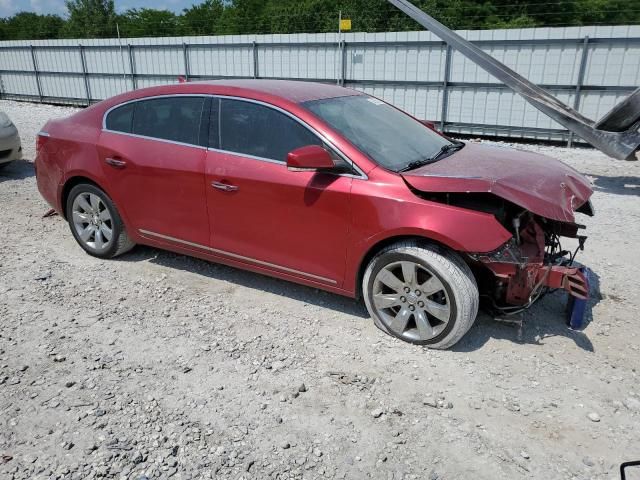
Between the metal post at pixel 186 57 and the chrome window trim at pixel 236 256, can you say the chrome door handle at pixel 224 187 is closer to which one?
the chrome window trim at pixel 236 256

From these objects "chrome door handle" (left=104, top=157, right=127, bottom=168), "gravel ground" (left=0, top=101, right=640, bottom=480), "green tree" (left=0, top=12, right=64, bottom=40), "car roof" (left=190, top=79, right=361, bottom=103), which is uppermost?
"green tree" (left=0, top=12, right=64, bottom=40)

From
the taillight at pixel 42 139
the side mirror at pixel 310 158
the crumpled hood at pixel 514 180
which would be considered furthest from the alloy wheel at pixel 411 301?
the taillight at pixel 42 139

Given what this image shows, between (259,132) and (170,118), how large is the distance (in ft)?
3.04

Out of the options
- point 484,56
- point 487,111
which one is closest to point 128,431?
Answer: point 484,56

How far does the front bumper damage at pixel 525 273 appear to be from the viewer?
132 inches

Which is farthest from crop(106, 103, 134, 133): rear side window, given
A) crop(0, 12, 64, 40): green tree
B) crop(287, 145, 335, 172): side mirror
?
crop(0, 12, 64, 40): green tree

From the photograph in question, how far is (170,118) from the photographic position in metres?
4.45

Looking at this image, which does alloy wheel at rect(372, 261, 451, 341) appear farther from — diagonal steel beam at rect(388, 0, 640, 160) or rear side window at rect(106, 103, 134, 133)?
diagonal steel beam at rect(388, 0, 640, 160)

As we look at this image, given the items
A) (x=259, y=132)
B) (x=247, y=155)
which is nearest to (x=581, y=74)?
(x=259, y=132)

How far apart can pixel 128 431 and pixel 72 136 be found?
3164 mm

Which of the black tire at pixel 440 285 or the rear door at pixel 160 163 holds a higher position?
the rear door at pixel 160 163

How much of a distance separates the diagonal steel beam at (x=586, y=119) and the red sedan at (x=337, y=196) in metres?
4.38

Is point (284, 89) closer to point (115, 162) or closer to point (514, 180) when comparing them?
point (115, 162)

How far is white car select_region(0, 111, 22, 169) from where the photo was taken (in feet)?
26.8
